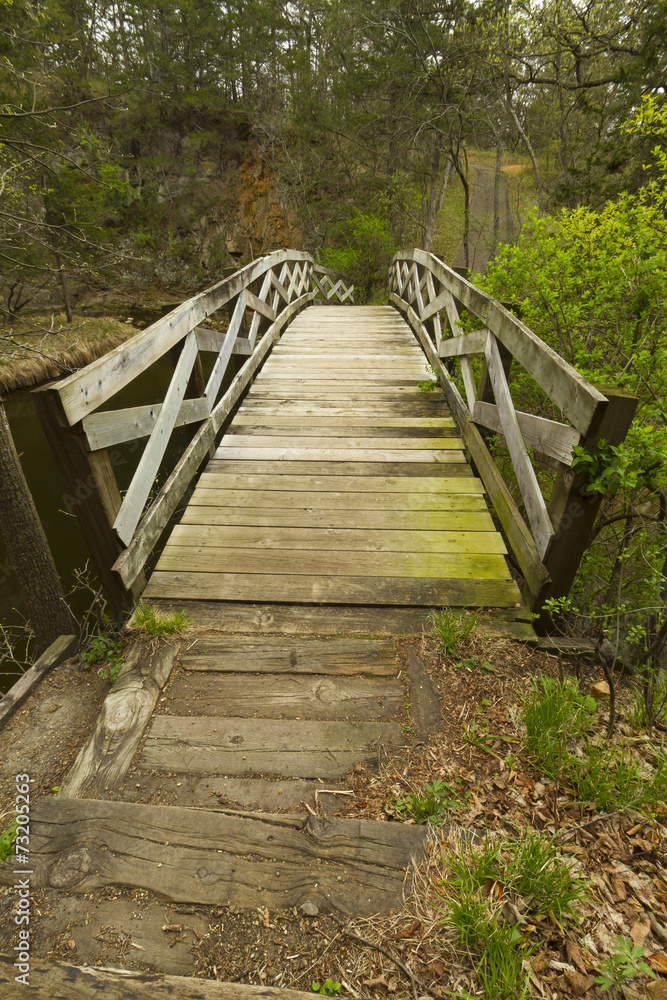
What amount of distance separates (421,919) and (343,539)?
73.9 inches

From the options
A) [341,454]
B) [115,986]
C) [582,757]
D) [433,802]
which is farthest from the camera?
[341,454]

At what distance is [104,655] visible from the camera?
2.23 m

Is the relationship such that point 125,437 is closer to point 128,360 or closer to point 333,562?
point 128,360

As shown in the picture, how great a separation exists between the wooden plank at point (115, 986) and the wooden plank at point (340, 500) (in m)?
2.37

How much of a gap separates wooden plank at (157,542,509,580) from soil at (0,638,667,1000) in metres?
1.00

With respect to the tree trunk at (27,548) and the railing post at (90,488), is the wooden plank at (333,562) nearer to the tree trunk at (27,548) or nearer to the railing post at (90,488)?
the railing post at (90,488)

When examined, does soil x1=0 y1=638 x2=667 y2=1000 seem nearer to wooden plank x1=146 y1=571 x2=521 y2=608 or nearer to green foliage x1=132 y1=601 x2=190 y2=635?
green foliage x1=132 y1=601 x2=190 y2=635

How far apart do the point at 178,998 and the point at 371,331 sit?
24.8 ft

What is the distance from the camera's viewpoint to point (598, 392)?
6.03 ft

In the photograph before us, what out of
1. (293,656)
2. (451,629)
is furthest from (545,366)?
(293,656)

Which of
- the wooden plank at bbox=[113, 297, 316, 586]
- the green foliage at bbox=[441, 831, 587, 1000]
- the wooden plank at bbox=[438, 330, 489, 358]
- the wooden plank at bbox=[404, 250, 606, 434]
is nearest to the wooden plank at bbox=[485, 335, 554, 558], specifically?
the wooden plank at bbox=[404, 250, 606, 434]

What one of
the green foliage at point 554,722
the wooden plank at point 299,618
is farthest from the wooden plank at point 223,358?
the green foliage at point 554,722

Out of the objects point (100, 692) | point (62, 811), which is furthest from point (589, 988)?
point (100, 692)

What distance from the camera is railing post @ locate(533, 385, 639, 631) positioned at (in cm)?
183
